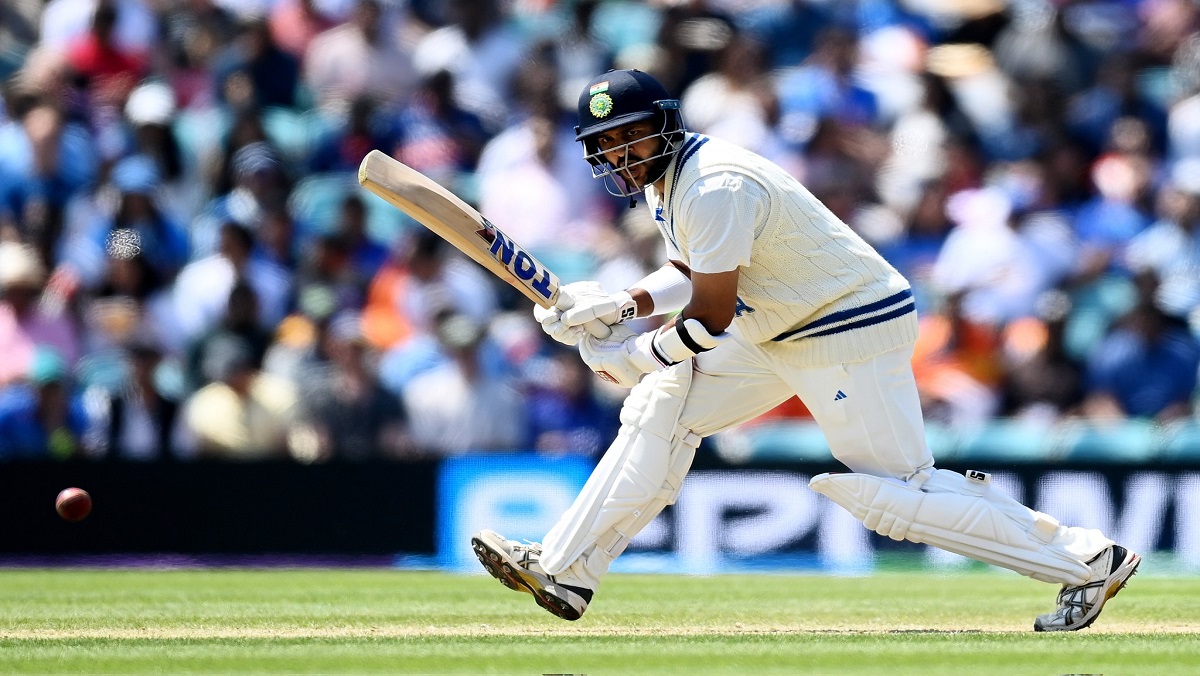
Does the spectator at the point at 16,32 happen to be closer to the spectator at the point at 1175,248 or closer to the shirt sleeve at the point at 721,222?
the spectator at the point at 1175,248

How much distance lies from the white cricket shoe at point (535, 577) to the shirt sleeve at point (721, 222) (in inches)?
46.4

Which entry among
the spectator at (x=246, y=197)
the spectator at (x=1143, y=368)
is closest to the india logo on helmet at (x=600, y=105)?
the spectator at (x=1143, y=368)

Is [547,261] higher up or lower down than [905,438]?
lower down

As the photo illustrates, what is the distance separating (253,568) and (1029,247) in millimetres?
5257

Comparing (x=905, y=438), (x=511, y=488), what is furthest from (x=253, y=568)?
(x=905, y=438)

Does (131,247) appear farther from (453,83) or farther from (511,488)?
(511,488)

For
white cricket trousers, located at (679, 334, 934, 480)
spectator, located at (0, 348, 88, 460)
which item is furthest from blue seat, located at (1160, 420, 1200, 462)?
spectator, located at (0, 348, 88, 460)

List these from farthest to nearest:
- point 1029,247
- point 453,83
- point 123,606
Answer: point 453,83, point 1029,247, point 123,606

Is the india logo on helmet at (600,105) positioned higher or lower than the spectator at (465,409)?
higher

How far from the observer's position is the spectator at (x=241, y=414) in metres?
9.77

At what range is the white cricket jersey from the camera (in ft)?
18.0

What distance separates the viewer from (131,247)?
36.0 ft

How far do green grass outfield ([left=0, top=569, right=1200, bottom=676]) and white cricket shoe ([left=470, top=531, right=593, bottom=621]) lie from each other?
0.09 m

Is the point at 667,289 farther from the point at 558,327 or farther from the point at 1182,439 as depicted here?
the point at 1182,439
